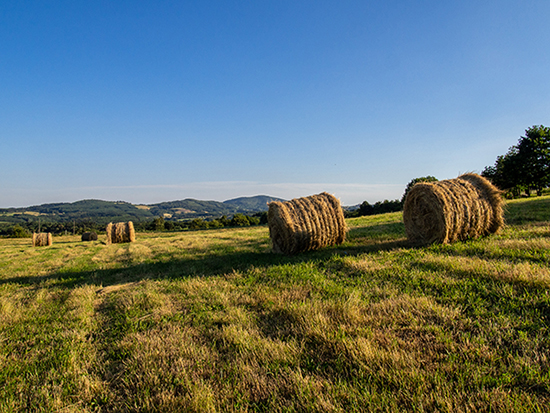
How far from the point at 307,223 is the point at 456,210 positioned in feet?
14.1

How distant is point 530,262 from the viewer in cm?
510

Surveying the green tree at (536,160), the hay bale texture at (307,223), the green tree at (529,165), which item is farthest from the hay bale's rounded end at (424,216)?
the green tree at (536,160)

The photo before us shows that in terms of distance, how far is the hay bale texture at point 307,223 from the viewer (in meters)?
8.45

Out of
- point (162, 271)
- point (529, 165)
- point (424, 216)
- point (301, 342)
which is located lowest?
point (162, 271)

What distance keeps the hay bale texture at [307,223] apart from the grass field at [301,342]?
264cm

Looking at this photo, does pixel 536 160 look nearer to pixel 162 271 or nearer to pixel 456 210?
pixel 456 210

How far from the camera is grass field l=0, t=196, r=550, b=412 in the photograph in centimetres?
225

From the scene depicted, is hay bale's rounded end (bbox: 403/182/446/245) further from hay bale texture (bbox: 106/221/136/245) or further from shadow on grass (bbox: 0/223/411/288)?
hay bale texture (bbox: 106/221/136/245)

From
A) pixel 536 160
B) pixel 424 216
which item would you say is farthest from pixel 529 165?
pixel 424 216

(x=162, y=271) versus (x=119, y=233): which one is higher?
(x=162, y=271)

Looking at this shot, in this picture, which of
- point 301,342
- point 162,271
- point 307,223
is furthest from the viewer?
point 307,223

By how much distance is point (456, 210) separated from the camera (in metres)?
7.73

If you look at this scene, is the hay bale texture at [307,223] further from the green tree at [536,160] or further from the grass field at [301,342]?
the green tree at [536,160]

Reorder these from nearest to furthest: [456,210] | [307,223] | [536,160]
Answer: [456,210]
[307,223]
[536,160]
